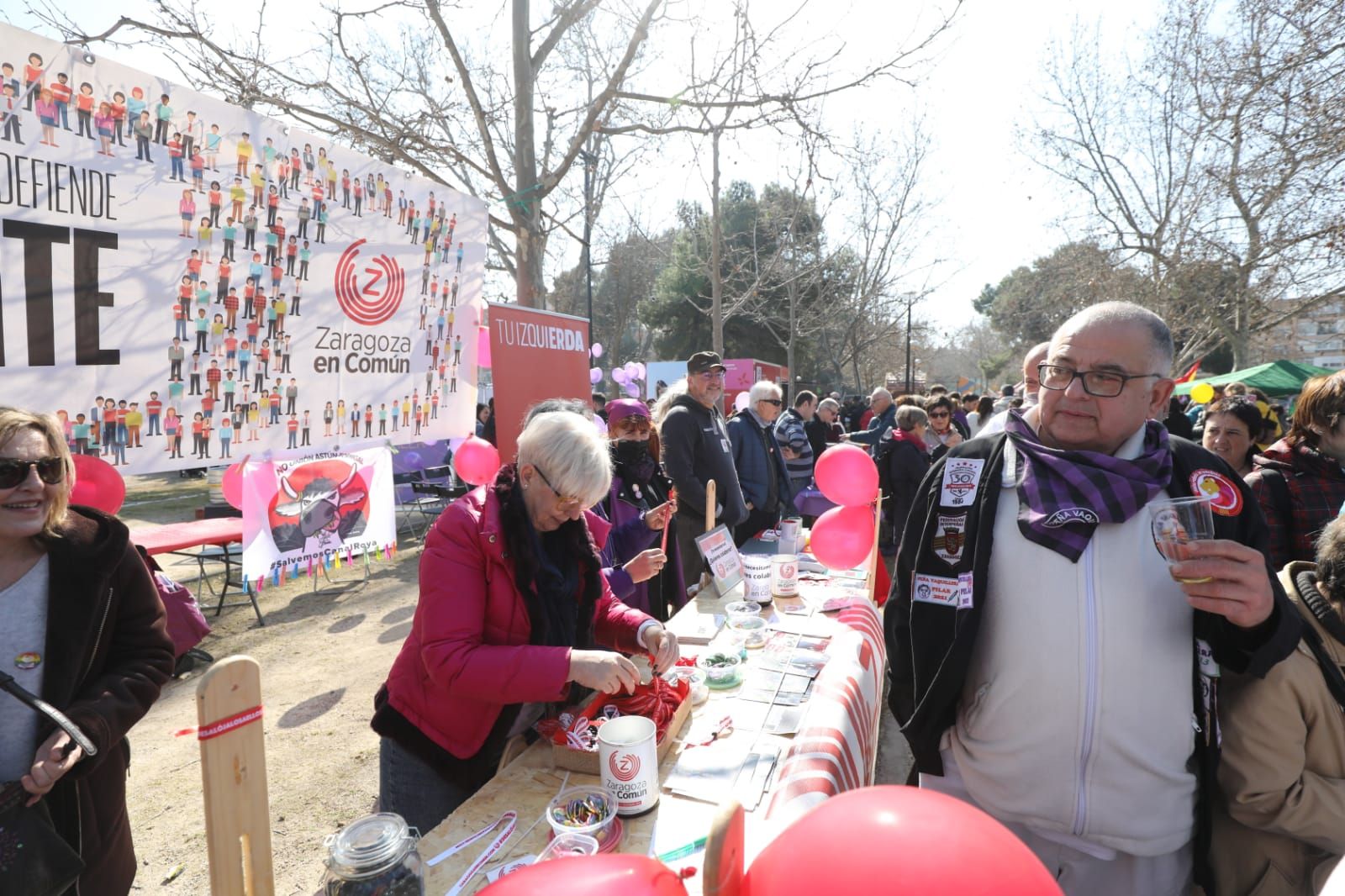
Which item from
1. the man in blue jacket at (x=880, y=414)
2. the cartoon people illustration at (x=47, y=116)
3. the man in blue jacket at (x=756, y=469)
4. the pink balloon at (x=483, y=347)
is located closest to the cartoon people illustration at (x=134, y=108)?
the cartoon people illustration at (x=47, y=116)

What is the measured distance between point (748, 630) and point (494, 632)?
3.94 ft

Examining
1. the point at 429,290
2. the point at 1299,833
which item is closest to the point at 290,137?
the point at 429,290

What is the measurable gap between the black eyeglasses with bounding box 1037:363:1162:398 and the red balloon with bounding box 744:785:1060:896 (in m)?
1.13

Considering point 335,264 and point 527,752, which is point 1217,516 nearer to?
point 527,752

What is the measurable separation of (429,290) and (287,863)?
3.11 meters

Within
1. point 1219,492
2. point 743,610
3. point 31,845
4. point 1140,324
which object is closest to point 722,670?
point 743,610

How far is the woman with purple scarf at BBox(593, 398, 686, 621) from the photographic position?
3.21 meters

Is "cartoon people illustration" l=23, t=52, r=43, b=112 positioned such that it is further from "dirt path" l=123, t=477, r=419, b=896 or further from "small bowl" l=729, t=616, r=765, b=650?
"small bowl" l=729, t=616, r=765, b=650

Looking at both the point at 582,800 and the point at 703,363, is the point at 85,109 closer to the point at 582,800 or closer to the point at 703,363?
the point at 582,800

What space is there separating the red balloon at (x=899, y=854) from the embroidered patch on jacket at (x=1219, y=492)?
46.7 inches

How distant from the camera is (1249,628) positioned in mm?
1370

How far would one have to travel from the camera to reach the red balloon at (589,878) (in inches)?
30.0

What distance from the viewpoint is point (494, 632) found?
1772mm

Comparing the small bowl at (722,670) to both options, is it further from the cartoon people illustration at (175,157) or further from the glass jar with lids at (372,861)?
the cartoon people illustration at (175,157)
